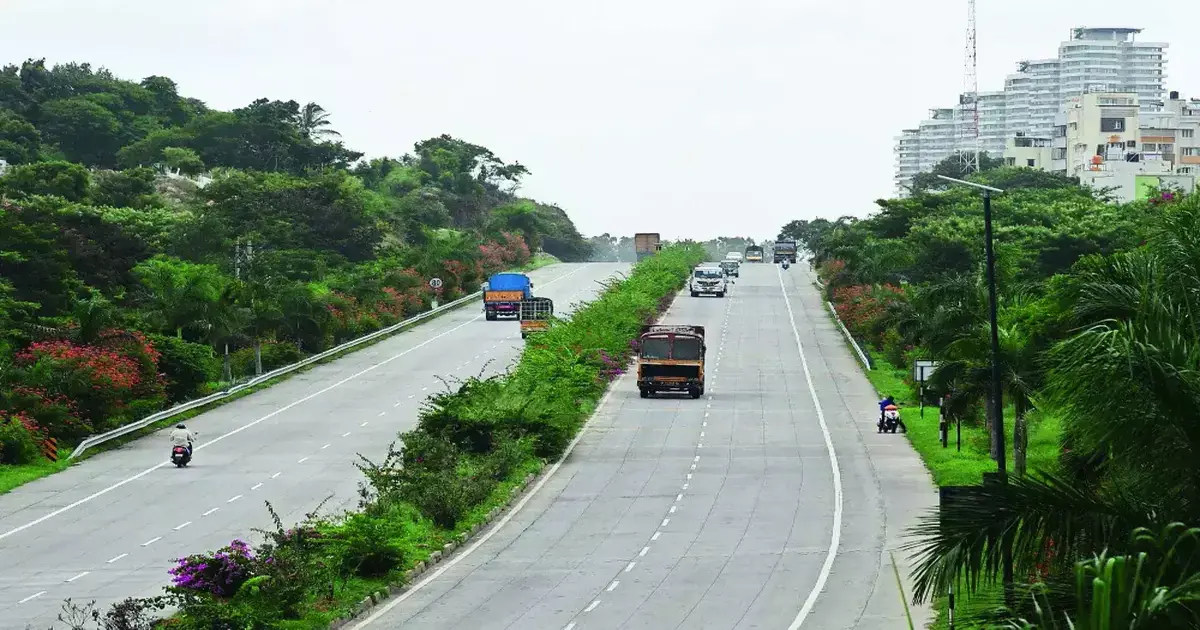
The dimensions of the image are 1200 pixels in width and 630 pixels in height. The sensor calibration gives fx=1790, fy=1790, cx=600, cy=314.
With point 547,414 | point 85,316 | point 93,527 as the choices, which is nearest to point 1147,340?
point 93,527

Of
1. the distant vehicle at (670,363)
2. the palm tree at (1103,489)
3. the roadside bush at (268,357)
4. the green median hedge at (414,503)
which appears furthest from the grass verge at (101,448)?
the palm tree at (1103,489)

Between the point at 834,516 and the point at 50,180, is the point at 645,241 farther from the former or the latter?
the point at 834,516

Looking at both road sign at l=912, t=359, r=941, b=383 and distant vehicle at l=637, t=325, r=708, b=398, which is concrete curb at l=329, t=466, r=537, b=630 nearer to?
road sign at l=912, t=359, r=941, b=383

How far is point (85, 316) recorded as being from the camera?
6412 centimetres

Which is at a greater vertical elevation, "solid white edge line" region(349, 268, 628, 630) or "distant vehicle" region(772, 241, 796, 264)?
"distant vehicle" region(772, 241, 796, 264)

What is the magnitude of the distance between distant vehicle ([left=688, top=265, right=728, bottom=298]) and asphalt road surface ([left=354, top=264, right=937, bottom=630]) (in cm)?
4684

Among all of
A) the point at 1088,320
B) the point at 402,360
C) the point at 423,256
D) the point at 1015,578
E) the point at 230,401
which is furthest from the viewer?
the point at 423,256

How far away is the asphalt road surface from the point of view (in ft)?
103

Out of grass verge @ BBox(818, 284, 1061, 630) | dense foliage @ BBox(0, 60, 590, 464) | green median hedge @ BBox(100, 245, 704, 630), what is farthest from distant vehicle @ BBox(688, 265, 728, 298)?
grass verge @ BBox(818, 284, 1061, 630)

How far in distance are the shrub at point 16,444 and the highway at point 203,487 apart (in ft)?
4.76

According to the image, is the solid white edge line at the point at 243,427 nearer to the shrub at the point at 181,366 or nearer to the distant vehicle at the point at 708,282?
the shrub at the point at 181,366

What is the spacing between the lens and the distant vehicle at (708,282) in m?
122

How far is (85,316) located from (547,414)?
19523 mm

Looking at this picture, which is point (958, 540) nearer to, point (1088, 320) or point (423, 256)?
point (1088, 320)
